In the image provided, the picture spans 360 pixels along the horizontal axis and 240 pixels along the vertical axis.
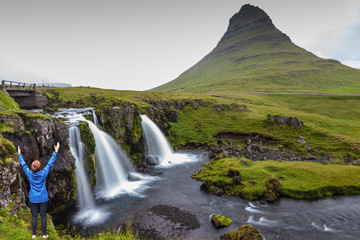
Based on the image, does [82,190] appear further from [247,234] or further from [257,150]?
[257,150]

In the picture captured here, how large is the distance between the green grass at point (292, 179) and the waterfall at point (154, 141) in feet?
Answer: 48.8

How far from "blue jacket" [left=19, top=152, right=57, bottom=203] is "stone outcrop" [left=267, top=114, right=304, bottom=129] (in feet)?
189

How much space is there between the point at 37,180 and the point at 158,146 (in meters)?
37.2

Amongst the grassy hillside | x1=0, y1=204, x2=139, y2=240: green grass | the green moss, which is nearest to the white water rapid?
the green moss

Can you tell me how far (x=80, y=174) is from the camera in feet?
83.2

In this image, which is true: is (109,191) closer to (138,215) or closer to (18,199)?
(138,215)

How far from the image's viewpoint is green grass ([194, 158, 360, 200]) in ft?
80.7

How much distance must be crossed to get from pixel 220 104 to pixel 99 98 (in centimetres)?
4444

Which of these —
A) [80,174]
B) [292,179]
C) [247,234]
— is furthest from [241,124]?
[80,174]

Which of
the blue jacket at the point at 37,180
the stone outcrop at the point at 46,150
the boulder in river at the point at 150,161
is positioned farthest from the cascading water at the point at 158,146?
the blue jacket at the point at 37,180

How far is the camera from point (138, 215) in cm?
2138

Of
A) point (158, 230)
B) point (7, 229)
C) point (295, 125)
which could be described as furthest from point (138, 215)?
point (295, 125)

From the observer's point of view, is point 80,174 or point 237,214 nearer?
point 237,214

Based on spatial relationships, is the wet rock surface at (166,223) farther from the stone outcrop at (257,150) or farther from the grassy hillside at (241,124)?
the grassy hillside at (241,124)
